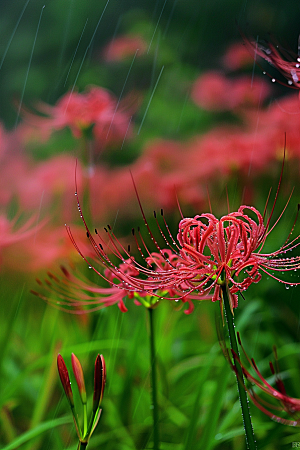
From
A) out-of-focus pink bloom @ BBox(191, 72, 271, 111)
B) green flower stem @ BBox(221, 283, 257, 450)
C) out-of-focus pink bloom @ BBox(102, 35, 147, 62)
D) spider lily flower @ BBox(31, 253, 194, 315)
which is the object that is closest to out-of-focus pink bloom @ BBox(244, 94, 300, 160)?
out-of-focus pink bloom @ BBox(191, 72, 271, 111)


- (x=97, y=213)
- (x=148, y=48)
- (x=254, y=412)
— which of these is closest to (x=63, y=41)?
(x=148, y=48)

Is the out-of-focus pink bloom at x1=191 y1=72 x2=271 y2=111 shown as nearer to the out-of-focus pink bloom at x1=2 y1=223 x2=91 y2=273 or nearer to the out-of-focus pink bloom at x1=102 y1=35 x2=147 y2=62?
the out-of-focus pink bloom at x1=102 y1=35 x2=147 y2=62

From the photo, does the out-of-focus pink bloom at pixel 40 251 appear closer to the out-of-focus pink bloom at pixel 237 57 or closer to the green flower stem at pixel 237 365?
the green flower stem at pixel 237 365

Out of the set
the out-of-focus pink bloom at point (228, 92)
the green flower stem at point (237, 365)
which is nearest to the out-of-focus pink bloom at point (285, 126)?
the out-of-focus pink bloom at point (228, 92)

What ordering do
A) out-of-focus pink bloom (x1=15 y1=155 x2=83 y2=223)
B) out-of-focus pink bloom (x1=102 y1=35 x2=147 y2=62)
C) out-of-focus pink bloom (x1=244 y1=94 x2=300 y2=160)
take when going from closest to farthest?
out-of-focus pink bloom (x1=244 y1=94 x2=300 y2=160)
out-of-focus pink bloom (x1=15 y1=155 x2=83 y2=223)
out-of-focus pink bloom (x1=102 y1=35 x2=147 y2=62)

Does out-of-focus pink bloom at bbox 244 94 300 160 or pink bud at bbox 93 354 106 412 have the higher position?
out-of-focus pink bloom at bbox 244 94 300 160
